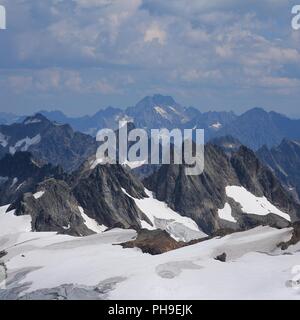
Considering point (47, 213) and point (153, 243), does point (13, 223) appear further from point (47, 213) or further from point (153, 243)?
point (153, 243)

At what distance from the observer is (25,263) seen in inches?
3612

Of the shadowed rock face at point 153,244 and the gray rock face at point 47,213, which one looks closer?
the shadowed rock face at point 153,244

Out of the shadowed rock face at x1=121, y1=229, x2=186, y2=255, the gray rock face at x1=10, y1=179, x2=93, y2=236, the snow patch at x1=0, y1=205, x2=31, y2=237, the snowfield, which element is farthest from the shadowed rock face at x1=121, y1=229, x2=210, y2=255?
the gray rock face at x1=10, y1=179, x2=93, y2=236

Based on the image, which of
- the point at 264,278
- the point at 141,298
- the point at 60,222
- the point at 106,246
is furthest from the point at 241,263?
the point at 60,222

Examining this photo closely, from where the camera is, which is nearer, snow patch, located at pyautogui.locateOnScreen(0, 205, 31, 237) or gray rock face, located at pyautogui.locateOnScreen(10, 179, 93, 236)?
snow patch, located at pyautogui.locateOnScreen(0, 205, 31, 237)

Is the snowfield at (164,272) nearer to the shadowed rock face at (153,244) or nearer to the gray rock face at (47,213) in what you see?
the shadowed rock face at (153,244)

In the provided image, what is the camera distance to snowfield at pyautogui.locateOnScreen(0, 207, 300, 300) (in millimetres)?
61406

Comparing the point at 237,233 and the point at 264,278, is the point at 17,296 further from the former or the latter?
the point at 237,233

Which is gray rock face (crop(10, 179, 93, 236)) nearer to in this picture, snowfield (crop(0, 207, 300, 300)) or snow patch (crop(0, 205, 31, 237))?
snow patch (crop(0, 205, 31, 237))

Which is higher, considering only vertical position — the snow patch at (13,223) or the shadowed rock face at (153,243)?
the shadowed rock face at (153,243)

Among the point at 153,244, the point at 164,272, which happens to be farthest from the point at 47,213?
the point at 164,272

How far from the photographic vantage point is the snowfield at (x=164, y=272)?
6141 centimetres

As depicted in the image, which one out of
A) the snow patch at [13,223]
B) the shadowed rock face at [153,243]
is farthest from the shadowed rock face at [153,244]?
the snow patch at [13,223]

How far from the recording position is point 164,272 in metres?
70.2
